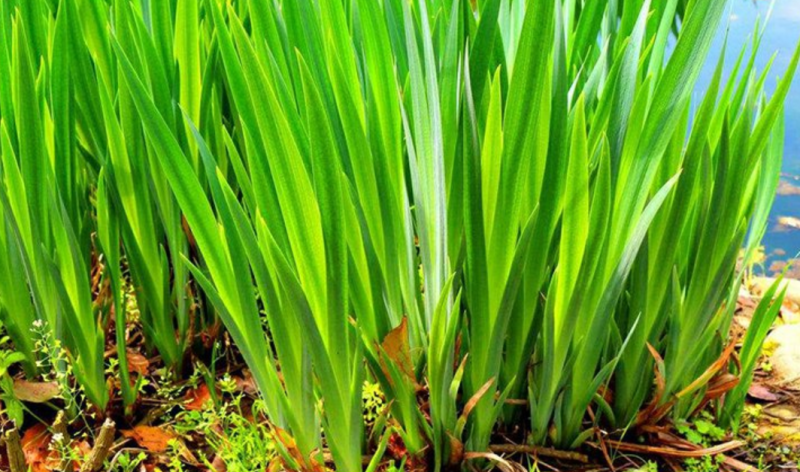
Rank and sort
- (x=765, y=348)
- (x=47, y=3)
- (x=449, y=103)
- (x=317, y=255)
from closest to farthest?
(x=317, y=255) < (x=449, y=103) < (x=47, y=3) < (x=765, y=348)

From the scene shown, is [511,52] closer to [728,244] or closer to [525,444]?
[728,244]

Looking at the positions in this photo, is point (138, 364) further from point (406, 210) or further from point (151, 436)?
point (406, 210)

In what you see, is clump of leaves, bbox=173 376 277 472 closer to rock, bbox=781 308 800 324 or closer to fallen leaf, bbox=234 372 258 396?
fallen leaf, bbox=234 372 258 396

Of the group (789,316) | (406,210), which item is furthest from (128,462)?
(789,316)

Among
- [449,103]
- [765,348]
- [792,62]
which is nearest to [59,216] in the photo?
[449,103]

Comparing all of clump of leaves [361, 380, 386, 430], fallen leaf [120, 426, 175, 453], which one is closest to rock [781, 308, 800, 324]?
clump of leaves [361, 380, 386, 430]

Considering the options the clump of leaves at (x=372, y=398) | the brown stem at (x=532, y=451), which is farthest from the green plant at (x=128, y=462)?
the brown stem at (x=532, y=451)

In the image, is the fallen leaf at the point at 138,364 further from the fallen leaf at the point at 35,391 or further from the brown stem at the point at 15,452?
the brown stem at the point at 15,452
